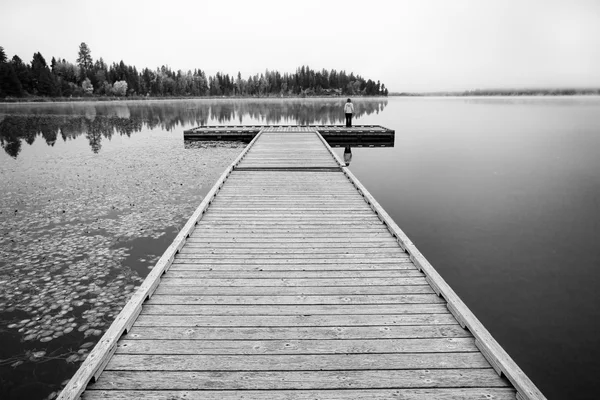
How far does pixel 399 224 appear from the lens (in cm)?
1098

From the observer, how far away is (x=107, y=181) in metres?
14.5

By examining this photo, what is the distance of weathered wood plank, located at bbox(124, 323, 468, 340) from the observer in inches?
158

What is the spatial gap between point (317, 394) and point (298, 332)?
2.89 ft

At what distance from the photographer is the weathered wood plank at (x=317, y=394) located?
3230 mm

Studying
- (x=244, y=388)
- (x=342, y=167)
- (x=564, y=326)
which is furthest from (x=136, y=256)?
(x=564, y=326)

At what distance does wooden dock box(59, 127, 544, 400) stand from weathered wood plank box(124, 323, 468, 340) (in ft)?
0.05

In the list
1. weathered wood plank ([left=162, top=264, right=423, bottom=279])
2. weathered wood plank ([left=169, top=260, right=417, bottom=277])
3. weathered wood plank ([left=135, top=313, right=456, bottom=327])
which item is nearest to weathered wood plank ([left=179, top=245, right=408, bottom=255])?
weathered wood plank ([left=169, top=260, right=417, bottom=277])

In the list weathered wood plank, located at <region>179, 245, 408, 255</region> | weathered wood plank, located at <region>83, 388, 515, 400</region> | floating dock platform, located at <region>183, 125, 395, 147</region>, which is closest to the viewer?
weathered wood plank, located at <region>83, 388, 515, 400</region>

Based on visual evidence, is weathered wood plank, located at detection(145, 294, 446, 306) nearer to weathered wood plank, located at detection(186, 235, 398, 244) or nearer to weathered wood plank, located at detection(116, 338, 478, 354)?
weathered wood plank, located at detection(116, 338, 478, 354)

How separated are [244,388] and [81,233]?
24.7 ft

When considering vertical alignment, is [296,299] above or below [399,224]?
above

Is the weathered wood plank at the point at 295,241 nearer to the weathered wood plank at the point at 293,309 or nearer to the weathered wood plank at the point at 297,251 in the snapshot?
the weathered wood plank at the point at 297,251

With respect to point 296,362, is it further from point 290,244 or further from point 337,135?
point 337,135

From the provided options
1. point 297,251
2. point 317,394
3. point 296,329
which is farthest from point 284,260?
point 317,394
